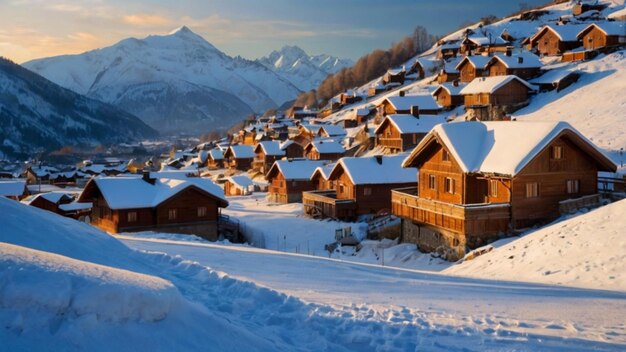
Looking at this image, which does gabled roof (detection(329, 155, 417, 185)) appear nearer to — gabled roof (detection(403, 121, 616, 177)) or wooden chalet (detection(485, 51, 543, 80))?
gabled roof (detection(403, 121, 616, 177))

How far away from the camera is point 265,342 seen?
8.09 metres

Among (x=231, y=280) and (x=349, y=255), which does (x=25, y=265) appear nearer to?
(x=231, y=280)

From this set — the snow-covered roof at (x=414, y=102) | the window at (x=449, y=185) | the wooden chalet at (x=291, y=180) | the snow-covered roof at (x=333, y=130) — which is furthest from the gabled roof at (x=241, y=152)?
the window at (x=449, y=185)

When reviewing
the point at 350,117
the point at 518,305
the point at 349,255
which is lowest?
the point at 349,255

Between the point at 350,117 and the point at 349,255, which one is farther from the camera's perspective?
the point at 350,117

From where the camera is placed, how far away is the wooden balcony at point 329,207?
139 feet

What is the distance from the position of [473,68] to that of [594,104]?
30.4 m

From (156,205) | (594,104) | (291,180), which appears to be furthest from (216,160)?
(594,104)

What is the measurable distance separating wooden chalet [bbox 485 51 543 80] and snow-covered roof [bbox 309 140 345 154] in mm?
22446

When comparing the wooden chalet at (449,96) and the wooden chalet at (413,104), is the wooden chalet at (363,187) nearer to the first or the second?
the wooden chalet at (413,104)

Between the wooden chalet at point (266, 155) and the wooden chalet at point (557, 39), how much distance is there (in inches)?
1621

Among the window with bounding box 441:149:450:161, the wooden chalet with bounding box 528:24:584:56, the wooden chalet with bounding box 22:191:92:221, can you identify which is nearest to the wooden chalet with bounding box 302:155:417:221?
the window with bounding box 441:149:450:161

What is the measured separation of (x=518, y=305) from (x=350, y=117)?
87.7m

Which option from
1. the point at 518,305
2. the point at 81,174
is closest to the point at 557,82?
the point at 518,305
